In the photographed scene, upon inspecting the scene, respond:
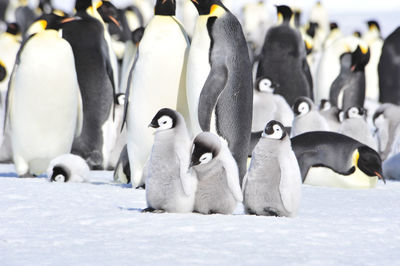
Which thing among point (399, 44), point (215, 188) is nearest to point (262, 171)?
point (215, 188)

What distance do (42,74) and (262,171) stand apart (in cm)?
255

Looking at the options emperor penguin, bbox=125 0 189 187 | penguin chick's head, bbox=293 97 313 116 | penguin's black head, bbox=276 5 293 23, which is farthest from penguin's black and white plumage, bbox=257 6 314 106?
emperor penguin, bbox=125 0 189 187

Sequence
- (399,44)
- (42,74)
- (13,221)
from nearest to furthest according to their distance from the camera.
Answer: (13,221), (42,74), (399,44)

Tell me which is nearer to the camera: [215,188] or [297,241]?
[297,241]

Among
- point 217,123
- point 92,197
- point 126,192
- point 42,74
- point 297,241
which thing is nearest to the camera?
point 297,241

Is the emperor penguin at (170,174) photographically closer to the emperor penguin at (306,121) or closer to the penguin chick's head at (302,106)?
the penguin chick's head at (302,106)

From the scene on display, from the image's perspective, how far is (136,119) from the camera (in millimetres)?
5172

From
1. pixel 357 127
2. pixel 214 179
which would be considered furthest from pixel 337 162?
pixel 214 179

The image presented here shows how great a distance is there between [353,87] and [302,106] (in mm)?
3716

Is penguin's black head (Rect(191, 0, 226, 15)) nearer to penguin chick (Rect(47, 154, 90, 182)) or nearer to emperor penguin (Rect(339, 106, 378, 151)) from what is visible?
penguin chick (Rect(47, 154, 90, 182))

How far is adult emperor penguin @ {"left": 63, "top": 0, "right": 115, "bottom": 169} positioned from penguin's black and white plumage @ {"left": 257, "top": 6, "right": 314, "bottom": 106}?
3.63m

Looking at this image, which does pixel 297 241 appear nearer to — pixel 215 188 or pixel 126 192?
pixel 215 188

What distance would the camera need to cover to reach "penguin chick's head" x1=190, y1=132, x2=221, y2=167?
3564 millimetres

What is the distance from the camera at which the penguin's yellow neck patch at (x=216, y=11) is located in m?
5.08
